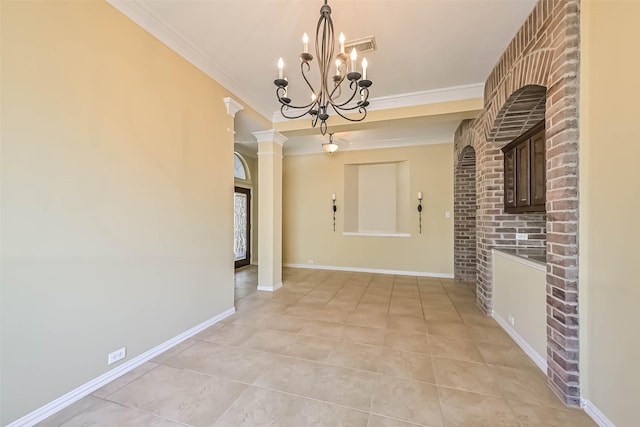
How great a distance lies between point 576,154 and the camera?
5.56 feet

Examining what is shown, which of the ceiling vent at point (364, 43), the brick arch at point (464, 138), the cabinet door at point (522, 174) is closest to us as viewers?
the ceiling vent at point (364, 43)

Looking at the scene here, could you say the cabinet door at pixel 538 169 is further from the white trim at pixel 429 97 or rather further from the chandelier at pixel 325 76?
the chandelier at pixel 325 76

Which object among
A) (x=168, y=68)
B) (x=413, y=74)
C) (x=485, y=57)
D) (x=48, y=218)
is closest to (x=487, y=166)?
(x=485, y=57)

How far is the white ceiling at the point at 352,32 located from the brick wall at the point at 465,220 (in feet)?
7.20

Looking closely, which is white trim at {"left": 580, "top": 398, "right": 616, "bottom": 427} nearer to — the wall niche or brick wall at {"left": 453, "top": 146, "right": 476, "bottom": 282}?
brick wall at {"left": 453, "top": 146, "right": 476, "bottom": 282}

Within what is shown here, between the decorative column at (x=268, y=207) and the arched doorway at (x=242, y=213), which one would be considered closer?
the decorative column at (x=268, y=207)

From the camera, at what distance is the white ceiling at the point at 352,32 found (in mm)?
1985

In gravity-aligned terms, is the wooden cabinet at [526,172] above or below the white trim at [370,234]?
above

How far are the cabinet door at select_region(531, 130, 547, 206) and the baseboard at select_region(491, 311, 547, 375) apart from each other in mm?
1336

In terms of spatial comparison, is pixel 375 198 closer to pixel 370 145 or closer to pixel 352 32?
pixel 370 145

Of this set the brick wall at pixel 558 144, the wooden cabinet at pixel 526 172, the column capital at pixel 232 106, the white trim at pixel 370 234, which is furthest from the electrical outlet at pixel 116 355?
the white trim at pixel 370 234

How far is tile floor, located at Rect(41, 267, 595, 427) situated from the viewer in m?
1.58

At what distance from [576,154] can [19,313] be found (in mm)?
3574

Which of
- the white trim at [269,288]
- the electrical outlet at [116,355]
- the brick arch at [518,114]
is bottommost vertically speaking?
the white trim at [269,288]
